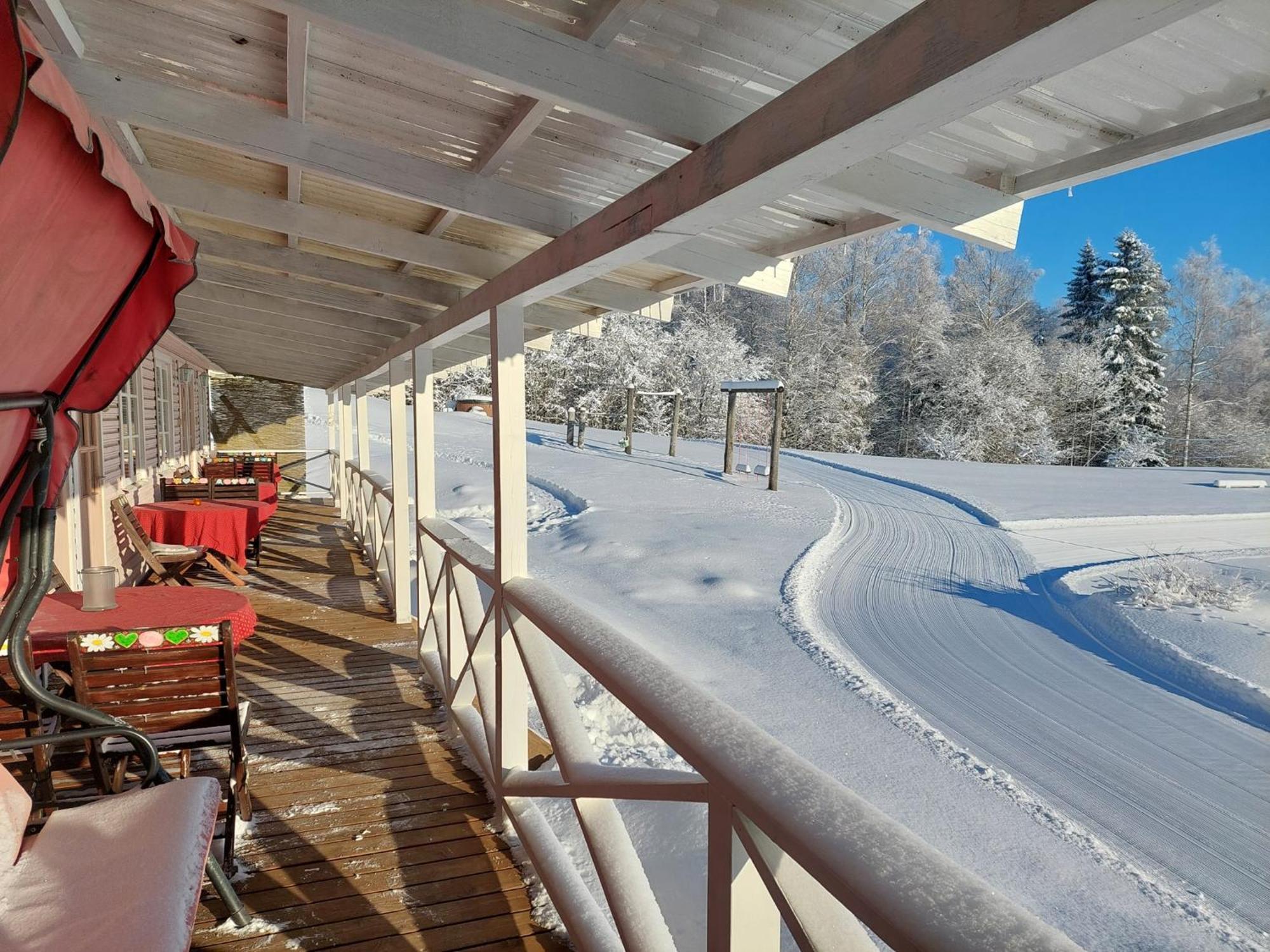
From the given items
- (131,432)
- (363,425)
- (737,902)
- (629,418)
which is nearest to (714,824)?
(737,902)

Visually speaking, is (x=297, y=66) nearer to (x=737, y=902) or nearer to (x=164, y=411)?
(x=737, y=902)

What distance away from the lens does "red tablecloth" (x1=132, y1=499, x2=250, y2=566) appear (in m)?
5.93

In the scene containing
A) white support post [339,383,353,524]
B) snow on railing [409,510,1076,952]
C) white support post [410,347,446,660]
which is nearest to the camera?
snow on railing [409,510,1076,952]

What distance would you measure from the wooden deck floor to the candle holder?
2.76 feet

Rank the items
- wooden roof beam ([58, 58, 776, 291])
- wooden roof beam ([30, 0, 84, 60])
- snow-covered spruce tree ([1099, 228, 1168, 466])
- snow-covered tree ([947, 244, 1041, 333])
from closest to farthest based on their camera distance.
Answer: wooden roof beam ([30, 0, 84, 60])
wooden roof beam ([58, 58, 776, 291])
snow-covered spruce tree ([1099, 228, 1168, 466])
snow-covered tree ([947, 244, 1041, 333])

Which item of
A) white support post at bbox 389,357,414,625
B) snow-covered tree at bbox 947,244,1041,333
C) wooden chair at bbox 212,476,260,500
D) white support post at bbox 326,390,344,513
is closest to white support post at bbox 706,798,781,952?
white support post at bbox 389,357,414,625

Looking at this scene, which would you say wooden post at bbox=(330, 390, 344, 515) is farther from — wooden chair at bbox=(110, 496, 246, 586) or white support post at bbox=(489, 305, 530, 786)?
white support post at bbox=(489, 305, 530, 786)

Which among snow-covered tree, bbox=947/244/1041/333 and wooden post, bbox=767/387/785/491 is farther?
snow-covered tree, bbox=947/244/1041/333

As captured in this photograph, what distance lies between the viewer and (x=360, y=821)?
2656 millimetres

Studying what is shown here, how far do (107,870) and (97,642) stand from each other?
1007 mm

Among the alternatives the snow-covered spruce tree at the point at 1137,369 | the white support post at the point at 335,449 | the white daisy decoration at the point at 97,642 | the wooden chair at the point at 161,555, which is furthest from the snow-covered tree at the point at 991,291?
the white daisy decoration at the point at 97,642

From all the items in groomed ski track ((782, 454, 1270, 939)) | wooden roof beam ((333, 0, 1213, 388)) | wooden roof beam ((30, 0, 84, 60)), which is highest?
wooden roof beam ((30, 0, 84, 60))

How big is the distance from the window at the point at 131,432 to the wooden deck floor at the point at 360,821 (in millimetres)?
2455

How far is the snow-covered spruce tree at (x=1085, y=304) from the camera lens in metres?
28.0
